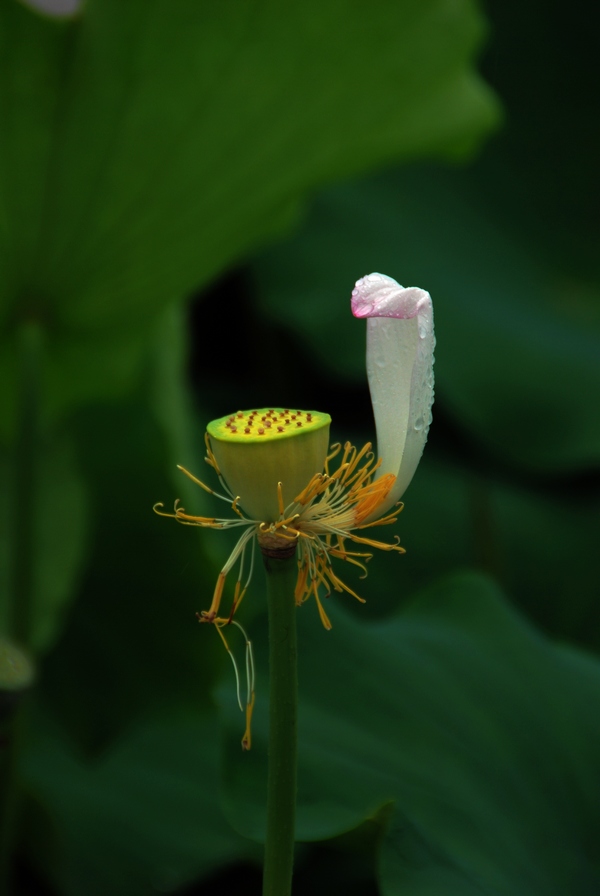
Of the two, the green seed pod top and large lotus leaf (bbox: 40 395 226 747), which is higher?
the green seed pod top

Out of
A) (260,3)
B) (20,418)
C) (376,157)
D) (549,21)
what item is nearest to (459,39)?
(376,157)

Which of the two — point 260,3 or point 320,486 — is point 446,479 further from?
point 320,486

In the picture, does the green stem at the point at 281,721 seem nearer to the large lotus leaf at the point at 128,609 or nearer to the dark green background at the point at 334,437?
the dark green background at the point at 334,437

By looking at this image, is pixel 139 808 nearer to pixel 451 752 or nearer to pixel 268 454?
pixel 451 752

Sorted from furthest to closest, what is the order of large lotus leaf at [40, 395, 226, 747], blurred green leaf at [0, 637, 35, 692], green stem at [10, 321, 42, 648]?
large lotus leaf at [40, 395, 226, 747]
green stem at [10, 321, 42, 648]
blurred green leaf at [0, 637, 35, 692]

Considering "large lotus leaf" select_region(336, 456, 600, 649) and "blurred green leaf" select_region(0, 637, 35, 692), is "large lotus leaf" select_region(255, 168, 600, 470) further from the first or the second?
"blurred green leaf" select_region(0, 637, 35, 692)

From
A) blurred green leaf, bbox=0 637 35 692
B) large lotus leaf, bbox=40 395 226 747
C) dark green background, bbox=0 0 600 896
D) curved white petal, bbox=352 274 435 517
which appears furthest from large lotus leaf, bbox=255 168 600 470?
curved white petal, bbox=352 274 435 517

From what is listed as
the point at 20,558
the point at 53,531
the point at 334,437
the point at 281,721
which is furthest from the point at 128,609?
the point at 281,721
